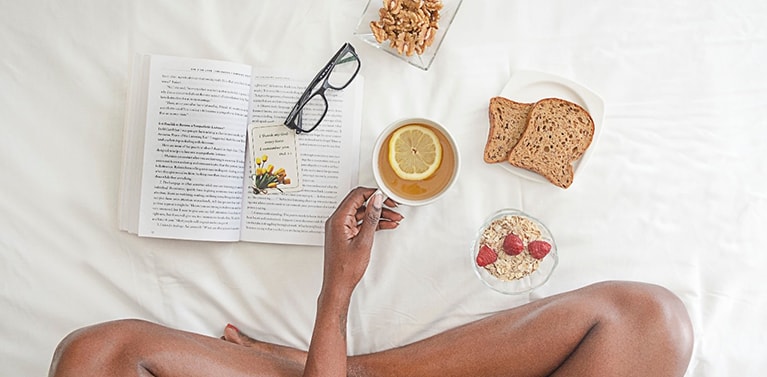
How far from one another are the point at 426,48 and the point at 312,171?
0.32m

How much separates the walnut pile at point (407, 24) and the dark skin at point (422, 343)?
0.29 meters

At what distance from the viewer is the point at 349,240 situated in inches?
46.3

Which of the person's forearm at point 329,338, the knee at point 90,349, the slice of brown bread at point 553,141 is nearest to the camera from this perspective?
the knee at point 90,349

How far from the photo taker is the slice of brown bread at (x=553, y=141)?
1.23 meters

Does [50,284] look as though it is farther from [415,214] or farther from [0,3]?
[415,214]

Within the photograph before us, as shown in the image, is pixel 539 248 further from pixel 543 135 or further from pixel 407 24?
pixel 407 24

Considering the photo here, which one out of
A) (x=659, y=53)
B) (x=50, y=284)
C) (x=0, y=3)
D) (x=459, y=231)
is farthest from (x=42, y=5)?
(x=659, y=53)

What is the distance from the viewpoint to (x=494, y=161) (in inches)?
49.1

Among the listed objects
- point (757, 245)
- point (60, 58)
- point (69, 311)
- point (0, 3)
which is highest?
point (0, 3)

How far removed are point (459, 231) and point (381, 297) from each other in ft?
0.63

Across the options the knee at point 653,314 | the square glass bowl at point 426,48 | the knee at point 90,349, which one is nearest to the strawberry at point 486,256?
the knee at point 653,314

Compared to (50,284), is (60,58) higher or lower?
higher

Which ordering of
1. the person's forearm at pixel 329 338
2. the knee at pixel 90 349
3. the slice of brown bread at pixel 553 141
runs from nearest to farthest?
the knee at pixel 90 349, the person's forearm at pixel 329 338, the slice of brown bread at pixel 553 141

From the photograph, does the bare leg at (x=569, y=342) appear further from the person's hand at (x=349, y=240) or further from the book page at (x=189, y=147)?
the book page at (x=189, y=147)
